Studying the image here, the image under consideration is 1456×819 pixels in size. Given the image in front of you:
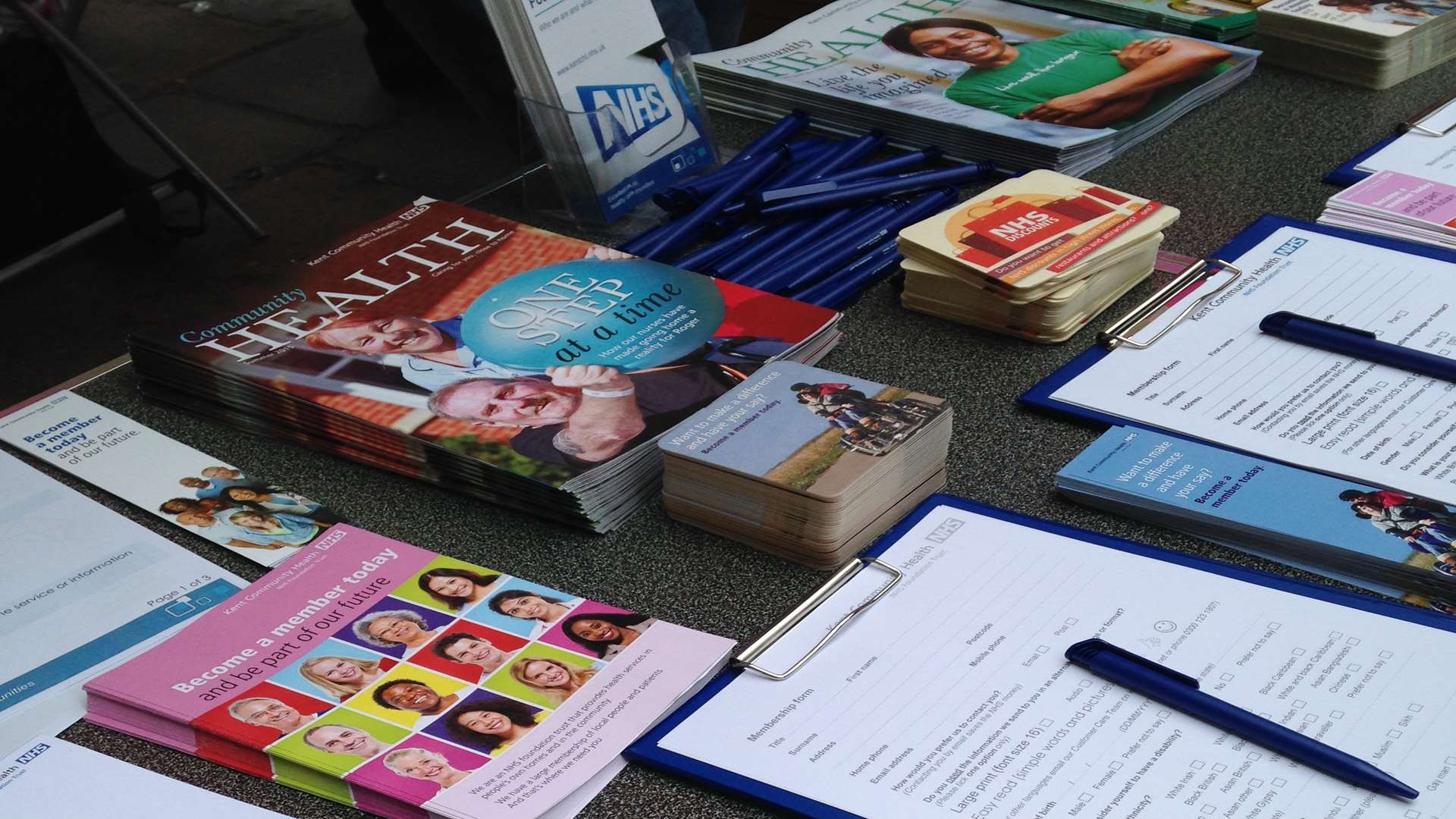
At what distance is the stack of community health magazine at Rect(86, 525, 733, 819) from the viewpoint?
23.2 inches

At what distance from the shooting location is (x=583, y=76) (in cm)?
107

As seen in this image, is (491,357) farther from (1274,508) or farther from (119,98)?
(119,98)

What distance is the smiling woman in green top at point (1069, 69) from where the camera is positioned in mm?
1144

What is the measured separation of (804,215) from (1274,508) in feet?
1.51

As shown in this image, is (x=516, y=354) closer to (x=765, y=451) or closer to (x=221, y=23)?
A: (x=765, y=451)

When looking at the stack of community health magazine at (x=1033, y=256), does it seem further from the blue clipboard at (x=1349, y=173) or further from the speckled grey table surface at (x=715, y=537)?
the blue clipboard at (x=1349, y=173)

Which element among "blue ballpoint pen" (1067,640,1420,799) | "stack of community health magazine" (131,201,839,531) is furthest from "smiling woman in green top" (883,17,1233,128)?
"blue ballpoint pen" (1067,640,1420,799)

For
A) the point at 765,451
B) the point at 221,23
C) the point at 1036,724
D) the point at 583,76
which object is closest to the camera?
the point at 1036,724

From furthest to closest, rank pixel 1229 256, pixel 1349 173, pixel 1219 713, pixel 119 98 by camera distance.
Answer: pixel 119 98
pixel 1349 173
pixel 1229 256
pixel 1219 713

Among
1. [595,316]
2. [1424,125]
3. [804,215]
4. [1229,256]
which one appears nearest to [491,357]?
[595,316]

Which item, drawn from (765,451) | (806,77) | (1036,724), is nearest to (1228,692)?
(1036,724)

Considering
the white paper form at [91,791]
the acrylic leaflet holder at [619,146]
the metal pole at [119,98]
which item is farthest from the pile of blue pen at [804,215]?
Answer: the metal pole at [119,98]

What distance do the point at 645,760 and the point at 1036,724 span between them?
0.57 ft

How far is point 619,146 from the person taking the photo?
1086 mm
